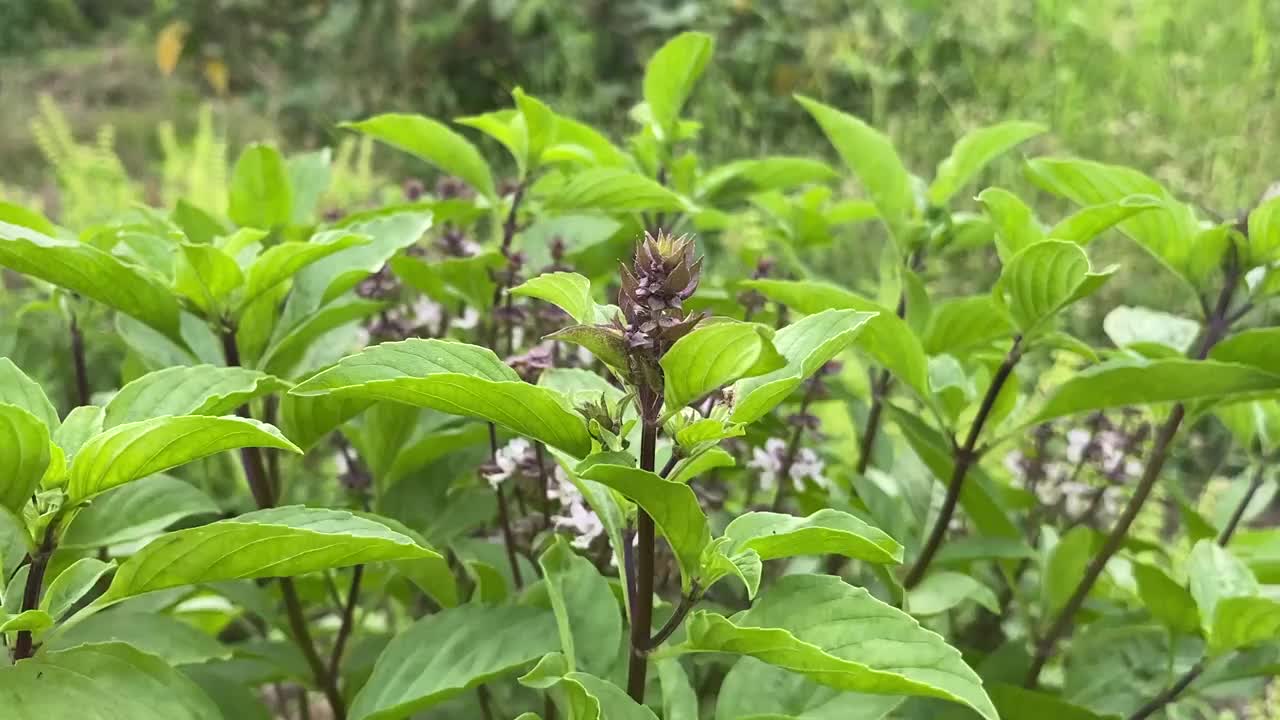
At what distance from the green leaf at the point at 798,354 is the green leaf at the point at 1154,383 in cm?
30

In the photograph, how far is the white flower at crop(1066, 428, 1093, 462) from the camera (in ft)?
3.89

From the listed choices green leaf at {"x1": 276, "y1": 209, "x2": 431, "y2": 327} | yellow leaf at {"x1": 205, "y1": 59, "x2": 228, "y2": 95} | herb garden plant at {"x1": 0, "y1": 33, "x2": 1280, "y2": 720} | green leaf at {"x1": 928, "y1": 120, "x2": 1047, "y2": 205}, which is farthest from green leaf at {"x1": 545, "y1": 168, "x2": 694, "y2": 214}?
yellow leaf at {"x1": 205, "y1": 59, "x2": 228, "y2": 95}

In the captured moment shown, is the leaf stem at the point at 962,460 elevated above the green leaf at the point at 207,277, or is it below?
below

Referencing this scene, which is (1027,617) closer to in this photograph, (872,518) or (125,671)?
(872,518)

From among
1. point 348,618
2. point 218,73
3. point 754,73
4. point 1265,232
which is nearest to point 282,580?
point 348,618

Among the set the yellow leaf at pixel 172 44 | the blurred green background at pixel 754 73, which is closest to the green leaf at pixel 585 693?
the blurred green background at pixel 754 73

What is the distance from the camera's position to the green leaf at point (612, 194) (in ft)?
2.85

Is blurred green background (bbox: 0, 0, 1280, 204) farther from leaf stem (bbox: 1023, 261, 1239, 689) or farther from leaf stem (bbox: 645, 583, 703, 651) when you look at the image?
leaf stem (bbox: 645, 583, 703, 651)

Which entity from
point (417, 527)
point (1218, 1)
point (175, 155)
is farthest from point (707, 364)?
point (1218, 1)

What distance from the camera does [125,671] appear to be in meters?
0.58

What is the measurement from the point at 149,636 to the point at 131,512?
0.12m

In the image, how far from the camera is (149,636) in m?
0.73

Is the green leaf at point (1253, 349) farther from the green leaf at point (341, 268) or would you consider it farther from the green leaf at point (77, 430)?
the green leaf at point (77, 430)

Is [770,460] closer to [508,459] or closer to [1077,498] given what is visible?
[508,459]
